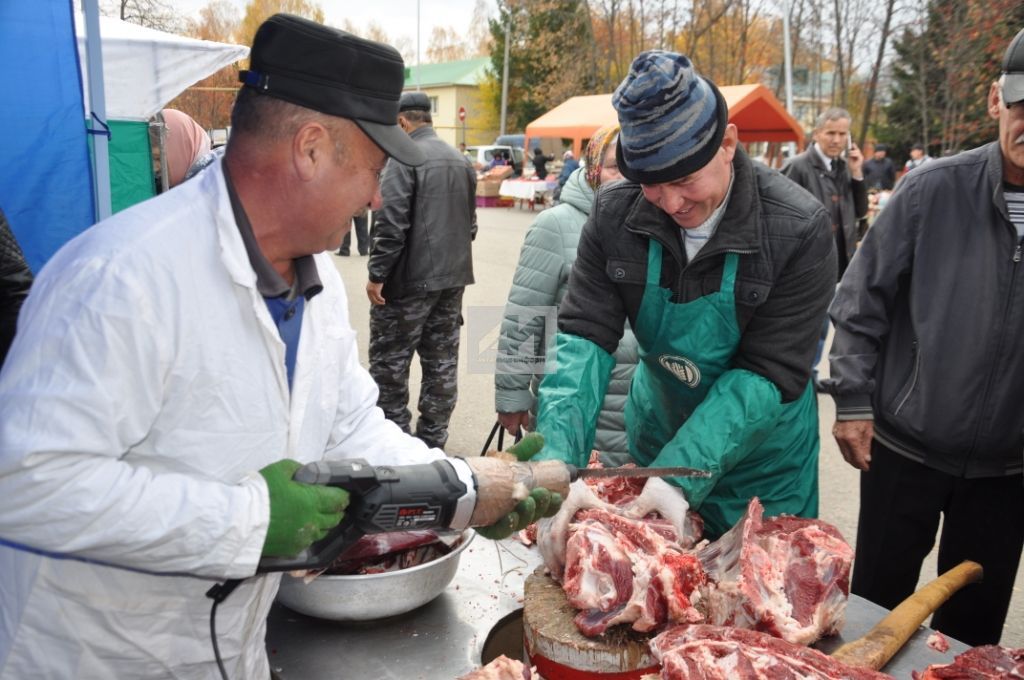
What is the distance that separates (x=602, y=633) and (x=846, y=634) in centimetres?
74

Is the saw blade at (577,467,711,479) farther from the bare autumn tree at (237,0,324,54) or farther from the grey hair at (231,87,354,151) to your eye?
the bare autumn tree at (237,0,324,54)

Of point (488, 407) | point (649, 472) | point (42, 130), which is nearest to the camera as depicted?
point (649, 472)

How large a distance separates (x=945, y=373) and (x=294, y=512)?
7.56 ft

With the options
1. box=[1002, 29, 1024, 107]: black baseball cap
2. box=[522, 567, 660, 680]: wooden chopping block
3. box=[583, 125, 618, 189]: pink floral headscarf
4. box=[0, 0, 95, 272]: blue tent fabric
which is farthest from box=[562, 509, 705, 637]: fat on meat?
box=[0, 0, 95, 272]: blue tent fabric

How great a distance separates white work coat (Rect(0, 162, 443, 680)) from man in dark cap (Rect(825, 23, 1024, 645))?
2.13m

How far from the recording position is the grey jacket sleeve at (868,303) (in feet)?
9.50

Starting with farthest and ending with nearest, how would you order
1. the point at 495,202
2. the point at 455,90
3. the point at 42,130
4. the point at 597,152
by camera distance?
the point at 455,90
the point at 495,202
the point at 42,130
the point at 597,152

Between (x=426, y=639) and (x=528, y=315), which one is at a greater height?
(x=528, y=315)

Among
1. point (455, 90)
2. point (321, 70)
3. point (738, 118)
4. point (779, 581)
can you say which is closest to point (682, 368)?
point (779, 581)

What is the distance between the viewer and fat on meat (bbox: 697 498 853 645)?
2.07 m

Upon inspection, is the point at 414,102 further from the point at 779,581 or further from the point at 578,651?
the point at 578,651

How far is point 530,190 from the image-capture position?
84.1 feet

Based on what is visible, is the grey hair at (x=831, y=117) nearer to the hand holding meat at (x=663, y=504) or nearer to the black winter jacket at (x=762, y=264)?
the black winter jacket at (x=762, y=264)

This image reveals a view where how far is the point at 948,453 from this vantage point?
2799 mm
